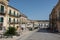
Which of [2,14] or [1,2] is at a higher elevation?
[1,2]

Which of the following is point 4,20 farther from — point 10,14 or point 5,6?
point 10,14

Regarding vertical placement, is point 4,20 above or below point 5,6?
below

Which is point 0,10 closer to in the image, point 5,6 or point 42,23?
point 5,6

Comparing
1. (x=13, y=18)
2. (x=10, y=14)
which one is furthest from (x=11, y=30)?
(x=13, y=18)

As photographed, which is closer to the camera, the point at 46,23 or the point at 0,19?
the point at 0,19

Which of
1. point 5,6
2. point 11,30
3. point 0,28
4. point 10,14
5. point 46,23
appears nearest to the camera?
point 11,30

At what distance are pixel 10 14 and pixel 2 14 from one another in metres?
11.0

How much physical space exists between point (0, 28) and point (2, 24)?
1.54 metres

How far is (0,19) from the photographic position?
39.7 m

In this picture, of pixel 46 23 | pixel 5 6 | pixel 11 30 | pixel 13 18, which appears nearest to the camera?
pixel 11 30

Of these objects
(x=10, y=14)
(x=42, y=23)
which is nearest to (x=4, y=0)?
(x=10, y=14)

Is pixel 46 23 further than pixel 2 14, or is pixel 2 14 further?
pixel 46 23

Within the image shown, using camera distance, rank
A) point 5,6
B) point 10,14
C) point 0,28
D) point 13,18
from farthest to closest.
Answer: point 13,18, point 10,14, point 5,6, point 0,28

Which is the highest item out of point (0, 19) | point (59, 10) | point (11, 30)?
point (59, 10)
